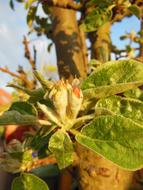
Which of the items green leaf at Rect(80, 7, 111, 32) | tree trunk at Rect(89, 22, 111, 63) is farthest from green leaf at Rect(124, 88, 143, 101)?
tree trunk at Rect(89, 22, 111, 63)

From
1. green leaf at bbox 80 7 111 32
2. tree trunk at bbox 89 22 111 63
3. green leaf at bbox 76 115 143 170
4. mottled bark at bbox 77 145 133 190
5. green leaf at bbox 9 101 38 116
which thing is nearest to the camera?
green leaf at bbox 76 115 143 170

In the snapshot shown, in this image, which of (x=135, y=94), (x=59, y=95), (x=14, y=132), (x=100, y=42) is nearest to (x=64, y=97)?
(x=59, y=95)

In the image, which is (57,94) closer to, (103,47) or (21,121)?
(21,121)

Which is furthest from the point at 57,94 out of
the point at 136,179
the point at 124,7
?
the point at 124,7

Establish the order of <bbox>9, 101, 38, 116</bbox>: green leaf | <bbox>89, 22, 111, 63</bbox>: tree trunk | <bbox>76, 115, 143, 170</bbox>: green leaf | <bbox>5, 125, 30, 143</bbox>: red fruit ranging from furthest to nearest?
<bbox>5, 125, 30, 143</bbox>: red fruit < <bbox>89, 22, 111, 63</bbox>: tree trunk < <bbox>9, 101, 38, 116</bbox>: green leaf < <bbox>76, 115, 143, 170</bbox>: green leaf

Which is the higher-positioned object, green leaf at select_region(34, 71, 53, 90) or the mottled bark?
green leaf at select_region(34, 71, 53, 90)

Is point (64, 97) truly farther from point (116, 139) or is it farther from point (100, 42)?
point (100, 42)

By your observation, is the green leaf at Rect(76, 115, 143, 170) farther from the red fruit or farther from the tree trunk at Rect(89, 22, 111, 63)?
the red fruit

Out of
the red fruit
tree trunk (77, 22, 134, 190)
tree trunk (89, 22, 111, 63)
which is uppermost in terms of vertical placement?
tree trunk (89, 22, 111, 63)
